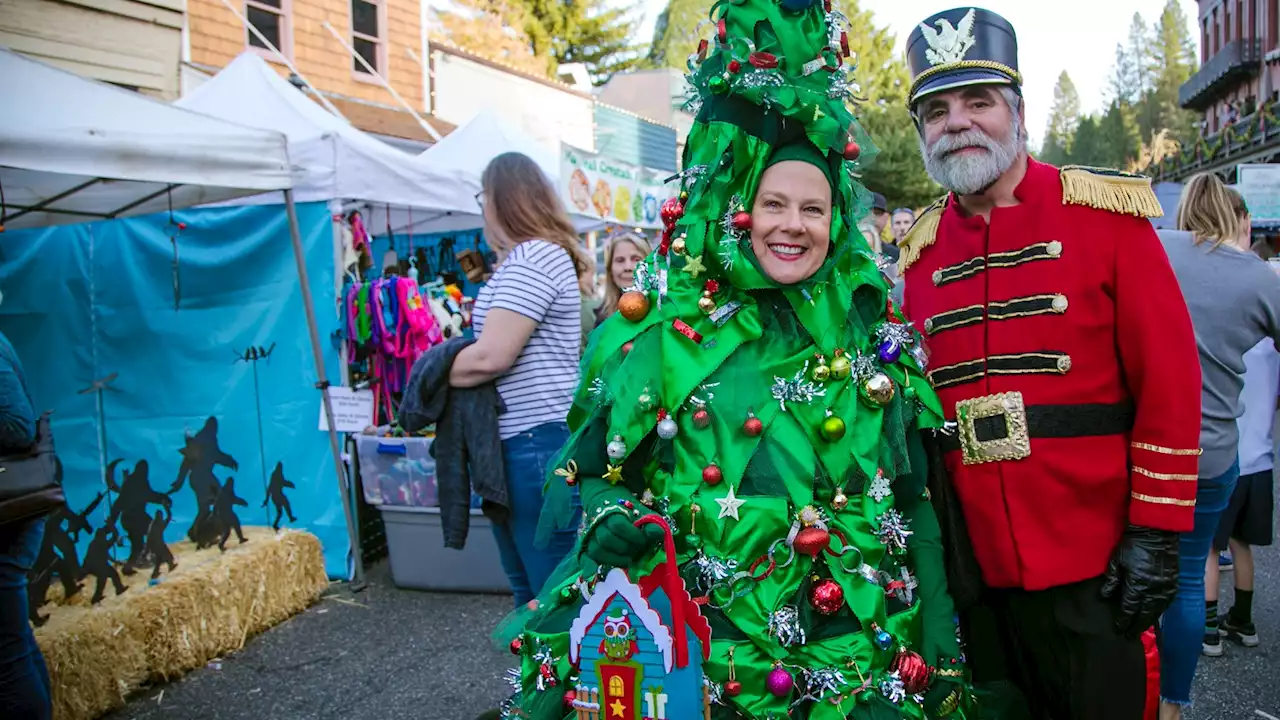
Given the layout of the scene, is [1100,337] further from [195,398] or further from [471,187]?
[195,398]

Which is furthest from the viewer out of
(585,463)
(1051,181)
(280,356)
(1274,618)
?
(280,356)

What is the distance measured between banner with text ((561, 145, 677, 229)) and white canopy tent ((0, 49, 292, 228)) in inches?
150

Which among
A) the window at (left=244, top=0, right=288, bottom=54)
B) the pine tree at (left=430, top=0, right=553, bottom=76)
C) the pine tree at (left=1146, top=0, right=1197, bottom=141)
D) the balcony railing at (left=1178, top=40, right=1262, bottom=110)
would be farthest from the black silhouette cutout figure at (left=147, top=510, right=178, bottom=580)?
the pine tree at (left=1146, top=0, right=1197, bottom=141)

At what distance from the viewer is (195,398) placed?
5457mm

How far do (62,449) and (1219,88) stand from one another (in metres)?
36.7

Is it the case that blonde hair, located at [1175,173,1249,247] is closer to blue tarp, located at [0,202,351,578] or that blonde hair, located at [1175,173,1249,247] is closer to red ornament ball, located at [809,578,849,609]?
red ornament ball, located at [809,578,849,609]

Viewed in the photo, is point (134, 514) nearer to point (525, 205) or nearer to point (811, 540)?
point (525, 205)

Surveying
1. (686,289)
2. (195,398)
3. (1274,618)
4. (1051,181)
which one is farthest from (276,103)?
(1274,618)

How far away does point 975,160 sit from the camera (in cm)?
200

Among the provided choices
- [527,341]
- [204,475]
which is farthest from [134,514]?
[527,341]

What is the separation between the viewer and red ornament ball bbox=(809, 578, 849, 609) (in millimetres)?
1738

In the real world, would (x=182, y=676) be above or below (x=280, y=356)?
below

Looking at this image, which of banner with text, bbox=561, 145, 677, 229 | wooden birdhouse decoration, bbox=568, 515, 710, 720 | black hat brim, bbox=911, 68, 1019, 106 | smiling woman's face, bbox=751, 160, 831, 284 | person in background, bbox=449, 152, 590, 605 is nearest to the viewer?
wooden birdhouse decoration, bbox=568, 515, 710, 720

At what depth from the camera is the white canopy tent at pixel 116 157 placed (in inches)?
124
